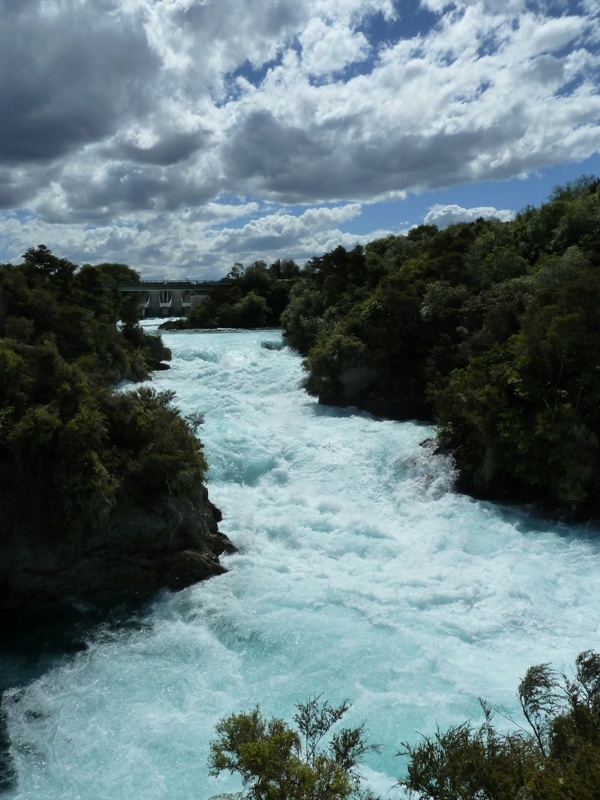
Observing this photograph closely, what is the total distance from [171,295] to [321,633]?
2807 inches

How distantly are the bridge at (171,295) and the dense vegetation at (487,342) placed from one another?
957 inches

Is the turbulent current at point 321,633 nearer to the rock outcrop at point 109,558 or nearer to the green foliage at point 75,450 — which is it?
the rock outcrop at point 109,558

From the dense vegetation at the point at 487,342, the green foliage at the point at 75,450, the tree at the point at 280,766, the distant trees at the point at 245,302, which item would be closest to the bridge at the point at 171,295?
the distant trees at the point at 245,302

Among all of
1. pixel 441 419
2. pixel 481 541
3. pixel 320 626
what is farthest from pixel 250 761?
pixel 441 419

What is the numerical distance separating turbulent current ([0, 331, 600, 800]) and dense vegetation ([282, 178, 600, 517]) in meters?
1.67

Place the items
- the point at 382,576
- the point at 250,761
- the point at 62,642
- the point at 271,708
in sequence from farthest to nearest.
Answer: the point at 382,576 < the point at 62,642 < the point at 271,708 < the point at 250,761

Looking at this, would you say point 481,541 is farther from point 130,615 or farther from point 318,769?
point 318,769

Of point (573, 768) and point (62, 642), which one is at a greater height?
point (573, 768)

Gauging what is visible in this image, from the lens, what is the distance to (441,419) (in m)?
22.3

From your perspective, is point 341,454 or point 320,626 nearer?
point 320,626

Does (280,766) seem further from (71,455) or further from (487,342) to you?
(487,342)

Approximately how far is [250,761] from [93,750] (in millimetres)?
5418

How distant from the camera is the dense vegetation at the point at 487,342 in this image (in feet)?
62.6

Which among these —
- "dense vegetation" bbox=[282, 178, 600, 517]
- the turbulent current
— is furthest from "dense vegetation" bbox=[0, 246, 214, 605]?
"dense vegetation" bbox=[282, 178, 600, 517]
